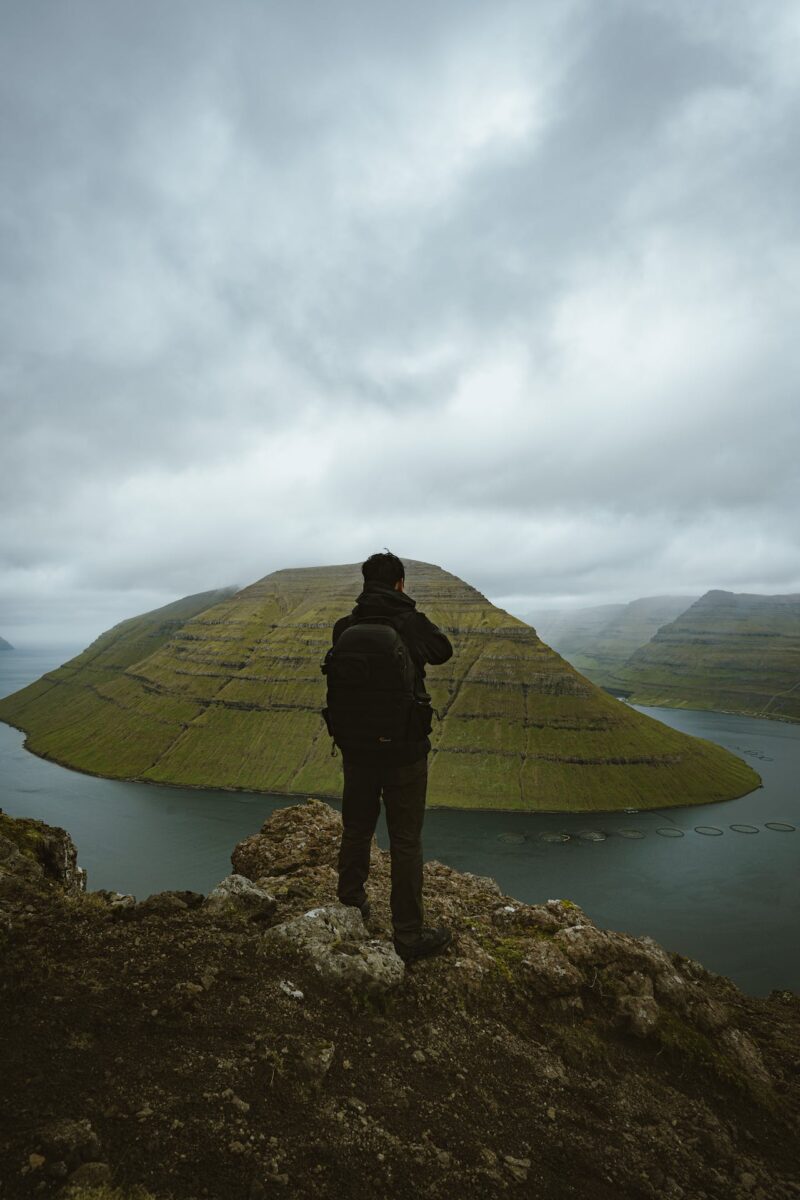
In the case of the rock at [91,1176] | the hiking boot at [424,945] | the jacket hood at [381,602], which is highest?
the jacket hood at [381,602]

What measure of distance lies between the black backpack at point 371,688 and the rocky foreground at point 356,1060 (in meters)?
2.98

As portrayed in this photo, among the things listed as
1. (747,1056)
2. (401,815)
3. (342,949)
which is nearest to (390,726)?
(401,815)

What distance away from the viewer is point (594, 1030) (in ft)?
23.8

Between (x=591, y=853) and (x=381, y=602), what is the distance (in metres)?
110

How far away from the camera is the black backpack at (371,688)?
24.0 feet

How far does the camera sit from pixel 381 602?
7934 mm

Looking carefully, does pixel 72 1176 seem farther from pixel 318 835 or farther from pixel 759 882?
pixel 759 882

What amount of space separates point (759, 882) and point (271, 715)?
131m

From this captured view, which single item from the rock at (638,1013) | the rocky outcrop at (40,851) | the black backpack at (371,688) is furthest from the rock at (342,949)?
the rocky outcrop at (40,851)

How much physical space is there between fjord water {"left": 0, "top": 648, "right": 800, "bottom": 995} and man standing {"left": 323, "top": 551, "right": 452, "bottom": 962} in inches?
2836

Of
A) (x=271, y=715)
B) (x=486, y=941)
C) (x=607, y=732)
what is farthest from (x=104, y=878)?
(x=607, y=732)

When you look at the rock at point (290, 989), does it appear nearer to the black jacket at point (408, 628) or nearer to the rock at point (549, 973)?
the black jacket at point (408, 628)

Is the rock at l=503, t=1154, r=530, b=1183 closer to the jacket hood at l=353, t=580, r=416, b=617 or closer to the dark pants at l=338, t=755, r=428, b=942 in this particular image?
the dark pants at l=338, t=755, r=428, b=942

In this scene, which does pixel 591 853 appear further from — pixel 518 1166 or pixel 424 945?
pixel 518 1166
